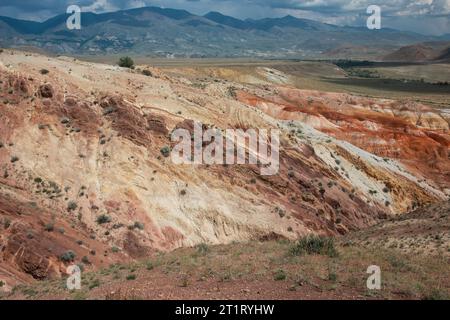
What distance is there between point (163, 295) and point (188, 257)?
465cm

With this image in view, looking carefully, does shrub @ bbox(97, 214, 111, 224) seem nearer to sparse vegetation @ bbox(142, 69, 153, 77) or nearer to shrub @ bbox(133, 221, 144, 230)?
shrub @ bbox(133, 221, 144, 230)

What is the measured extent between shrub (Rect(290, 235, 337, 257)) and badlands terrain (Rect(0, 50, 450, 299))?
0.26 m

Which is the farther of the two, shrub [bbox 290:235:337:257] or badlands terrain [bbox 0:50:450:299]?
shrub [bbox 290:235:337:257]

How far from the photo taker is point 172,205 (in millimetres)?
25328

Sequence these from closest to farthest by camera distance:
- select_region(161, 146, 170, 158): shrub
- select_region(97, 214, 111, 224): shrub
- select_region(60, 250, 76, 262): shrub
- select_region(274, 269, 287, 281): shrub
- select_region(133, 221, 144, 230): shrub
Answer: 1. select_region(274, 269, 287, 281): shrub
2. select_region(60, 250, 76, 262): shrub
3. select_region(97, 214, 111, 224): shrub
4. select_region(133, 221, 144, 230): shrub
5. select_region(161, 146, 170, 158): shrub

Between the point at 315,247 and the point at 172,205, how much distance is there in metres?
11.2

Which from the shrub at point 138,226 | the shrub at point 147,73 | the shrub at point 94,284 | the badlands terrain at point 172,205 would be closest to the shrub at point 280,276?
the badlands terrain at point 172,205

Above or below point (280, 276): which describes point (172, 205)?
below

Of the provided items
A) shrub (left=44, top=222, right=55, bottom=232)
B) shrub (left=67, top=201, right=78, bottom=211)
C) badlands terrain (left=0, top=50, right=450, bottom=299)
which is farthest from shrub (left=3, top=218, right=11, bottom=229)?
shrub (left=67, top=201, right=78, bottom=211)

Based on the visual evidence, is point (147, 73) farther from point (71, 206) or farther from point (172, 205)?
point (71, 206)

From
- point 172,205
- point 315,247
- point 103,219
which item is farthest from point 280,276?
point 172,205

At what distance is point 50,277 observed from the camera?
17.8 meters

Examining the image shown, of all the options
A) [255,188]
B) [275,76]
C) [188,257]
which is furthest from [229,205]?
[275,76]

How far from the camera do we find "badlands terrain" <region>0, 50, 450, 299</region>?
13.6m
